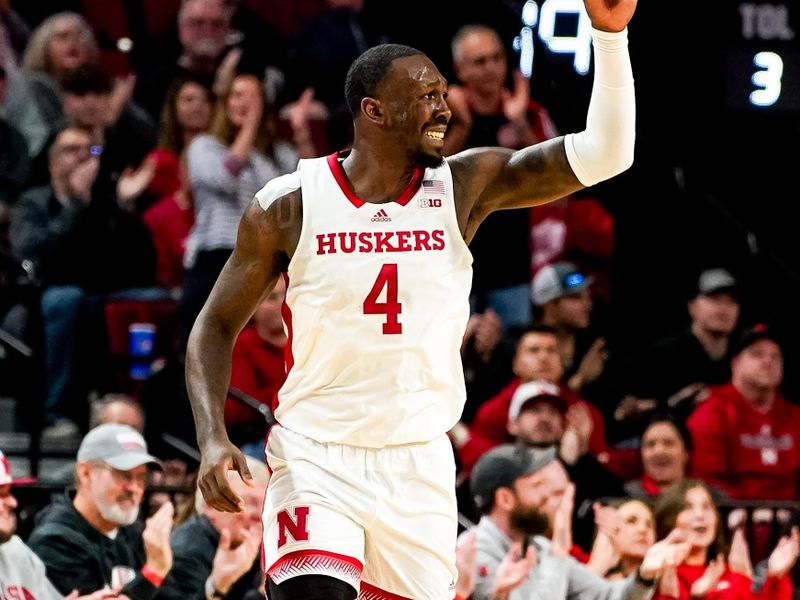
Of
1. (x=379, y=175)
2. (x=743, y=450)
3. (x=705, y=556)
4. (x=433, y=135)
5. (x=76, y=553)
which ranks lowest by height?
(x=705, y=556)

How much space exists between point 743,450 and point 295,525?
5784 millimetres

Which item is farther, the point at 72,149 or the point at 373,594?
the point at 72,149

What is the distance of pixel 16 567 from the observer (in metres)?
7.36

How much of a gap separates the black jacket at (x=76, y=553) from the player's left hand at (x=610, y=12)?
11.5 feet

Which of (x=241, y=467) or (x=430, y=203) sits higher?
(x=430, y=203)

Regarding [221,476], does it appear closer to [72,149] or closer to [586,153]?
[586,153]

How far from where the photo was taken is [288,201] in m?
5.40

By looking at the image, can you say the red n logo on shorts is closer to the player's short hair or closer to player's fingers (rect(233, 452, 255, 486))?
player's fingers (rect(233, 452, 255, 486))

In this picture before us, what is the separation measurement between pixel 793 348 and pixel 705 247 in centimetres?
94

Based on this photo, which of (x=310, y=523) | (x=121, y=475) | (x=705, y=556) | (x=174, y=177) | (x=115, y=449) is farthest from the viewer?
(x=174, y=177)

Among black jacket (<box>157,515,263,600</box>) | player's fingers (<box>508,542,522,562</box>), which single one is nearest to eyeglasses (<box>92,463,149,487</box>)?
black jacket (<box>157,515,263,600</box>)

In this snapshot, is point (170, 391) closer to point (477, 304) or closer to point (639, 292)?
point (477, 304)

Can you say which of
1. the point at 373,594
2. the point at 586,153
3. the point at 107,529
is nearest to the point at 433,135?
the point at 586,153

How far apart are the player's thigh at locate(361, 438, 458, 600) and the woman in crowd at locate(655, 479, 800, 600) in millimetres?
3570
